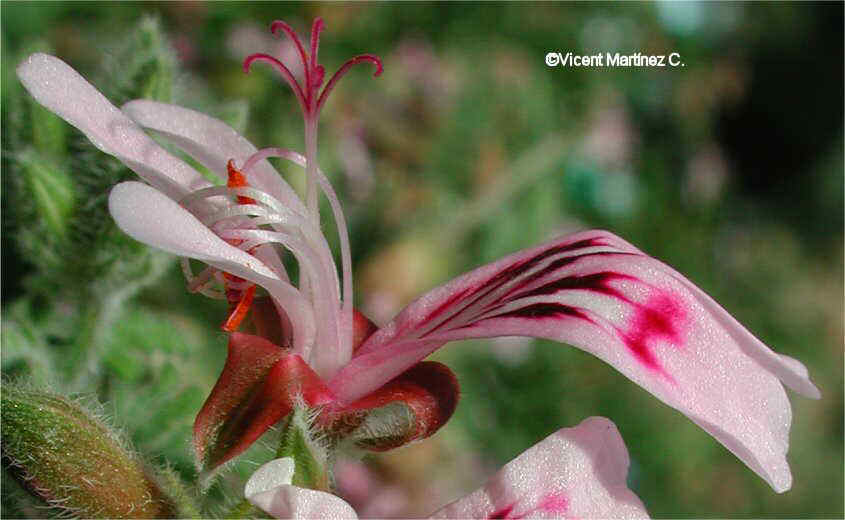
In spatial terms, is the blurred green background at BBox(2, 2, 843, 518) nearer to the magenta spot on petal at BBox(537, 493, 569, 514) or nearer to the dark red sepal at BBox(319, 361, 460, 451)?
the dark red sepal at BBox(319, 361, 460, 451)

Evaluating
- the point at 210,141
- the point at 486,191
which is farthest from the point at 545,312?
the point at 486,191

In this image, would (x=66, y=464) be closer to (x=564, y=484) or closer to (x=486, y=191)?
(x=564, y=484)

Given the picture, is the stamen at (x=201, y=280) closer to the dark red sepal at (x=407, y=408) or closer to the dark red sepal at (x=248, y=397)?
the dark red sepal at (x=248, y=397)

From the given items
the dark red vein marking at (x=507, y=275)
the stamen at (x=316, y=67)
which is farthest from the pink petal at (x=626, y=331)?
the stamen at (x=316, y=67)

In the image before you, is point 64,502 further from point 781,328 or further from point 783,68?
point 783,68

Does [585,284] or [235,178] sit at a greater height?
[235,178]

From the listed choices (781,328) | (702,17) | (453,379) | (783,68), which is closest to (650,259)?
(453,379)

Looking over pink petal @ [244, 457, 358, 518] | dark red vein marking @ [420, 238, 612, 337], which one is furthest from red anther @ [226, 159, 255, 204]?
pink petal @ [244, 457, 358, 518]
